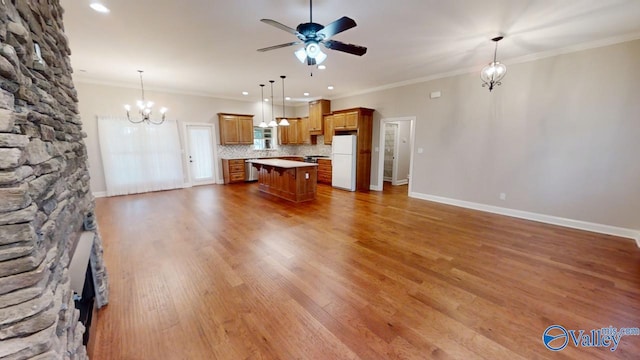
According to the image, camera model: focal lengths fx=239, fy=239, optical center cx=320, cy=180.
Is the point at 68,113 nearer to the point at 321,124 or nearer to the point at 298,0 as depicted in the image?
the point at 298,0

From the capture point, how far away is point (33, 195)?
0.94 m

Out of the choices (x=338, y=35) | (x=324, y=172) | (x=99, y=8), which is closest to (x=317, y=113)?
(x=324, y=172)

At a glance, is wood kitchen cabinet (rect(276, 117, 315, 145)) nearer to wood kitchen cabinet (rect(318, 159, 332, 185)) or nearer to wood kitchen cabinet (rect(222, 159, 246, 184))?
wood kitchen cabinet (rect(318, 159, 332, 185))

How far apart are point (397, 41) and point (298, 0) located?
174 cm

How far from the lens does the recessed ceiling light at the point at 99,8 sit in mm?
2562

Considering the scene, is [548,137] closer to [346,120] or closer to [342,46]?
[342,46]

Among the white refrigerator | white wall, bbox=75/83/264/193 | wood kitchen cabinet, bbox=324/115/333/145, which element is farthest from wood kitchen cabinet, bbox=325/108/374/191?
white wall, bbox=75/83/264/193

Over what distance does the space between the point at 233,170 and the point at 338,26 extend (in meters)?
6.57

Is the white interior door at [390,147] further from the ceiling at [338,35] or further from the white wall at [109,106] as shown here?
the white wall at [109,106]

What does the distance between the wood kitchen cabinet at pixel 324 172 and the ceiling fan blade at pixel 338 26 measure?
217 inches

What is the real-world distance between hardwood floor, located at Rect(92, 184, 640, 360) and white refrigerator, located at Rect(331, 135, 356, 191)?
2.69 m

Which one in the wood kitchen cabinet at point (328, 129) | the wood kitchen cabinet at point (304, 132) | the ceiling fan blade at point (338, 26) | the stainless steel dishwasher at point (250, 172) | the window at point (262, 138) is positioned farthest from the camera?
the window at point (262, 138)

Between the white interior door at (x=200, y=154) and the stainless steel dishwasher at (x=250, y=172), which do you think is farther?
the stainless steel dishwasher at (x=250, y=172)

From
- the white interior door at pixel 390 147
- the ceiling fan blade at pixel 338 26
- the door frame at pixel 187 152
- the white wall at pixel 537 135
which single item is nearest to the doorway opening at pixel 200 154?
the door frame at pixel 187 152
